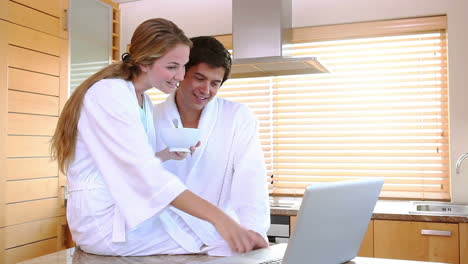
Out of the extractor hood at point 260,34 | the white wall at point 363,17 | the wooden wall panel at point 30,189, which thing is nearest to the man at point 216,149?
the extractor hood at point 260,34

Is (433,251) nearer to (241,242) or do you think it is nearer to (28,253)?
(241,242)

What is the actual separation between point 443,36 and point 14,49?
9.34 ft

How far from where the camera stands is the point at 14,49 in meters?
3.17

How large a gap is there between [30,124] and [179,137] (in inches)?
82.8

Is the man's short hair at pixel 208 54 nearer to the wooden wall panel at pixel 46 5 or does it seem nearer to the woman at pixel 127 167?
the woman at pixel 127 167

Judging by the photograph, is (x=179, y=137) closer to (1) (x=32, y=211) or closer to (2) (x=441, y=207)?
(1) (x=32, y=211)

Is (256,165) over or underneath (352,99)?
underneath

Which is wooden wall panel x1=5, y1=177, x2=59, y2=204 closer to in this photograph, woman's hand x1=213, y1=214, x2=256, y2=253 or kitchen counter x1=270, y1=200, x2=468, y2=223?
kitchen counter x1=270, y1=200, x2=468, y2=223

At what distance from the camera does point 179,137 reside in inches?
60.7

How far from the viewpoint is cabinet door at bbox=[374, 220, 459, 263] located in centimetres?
292

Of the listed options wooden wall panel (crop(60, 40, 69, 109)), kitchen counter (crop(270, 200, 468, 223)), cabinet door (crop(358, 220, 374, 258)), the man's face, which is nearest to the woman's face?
the man's face

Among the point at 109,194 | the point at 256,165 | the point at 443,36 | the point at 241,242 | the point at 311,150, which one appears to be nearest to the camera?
the point at 241,242

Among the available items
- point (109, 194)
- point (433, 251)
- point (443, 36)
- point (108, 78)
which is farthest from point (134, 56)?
point (443, 36)

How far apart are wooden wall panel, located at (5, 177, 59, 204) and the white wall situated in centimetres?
145
